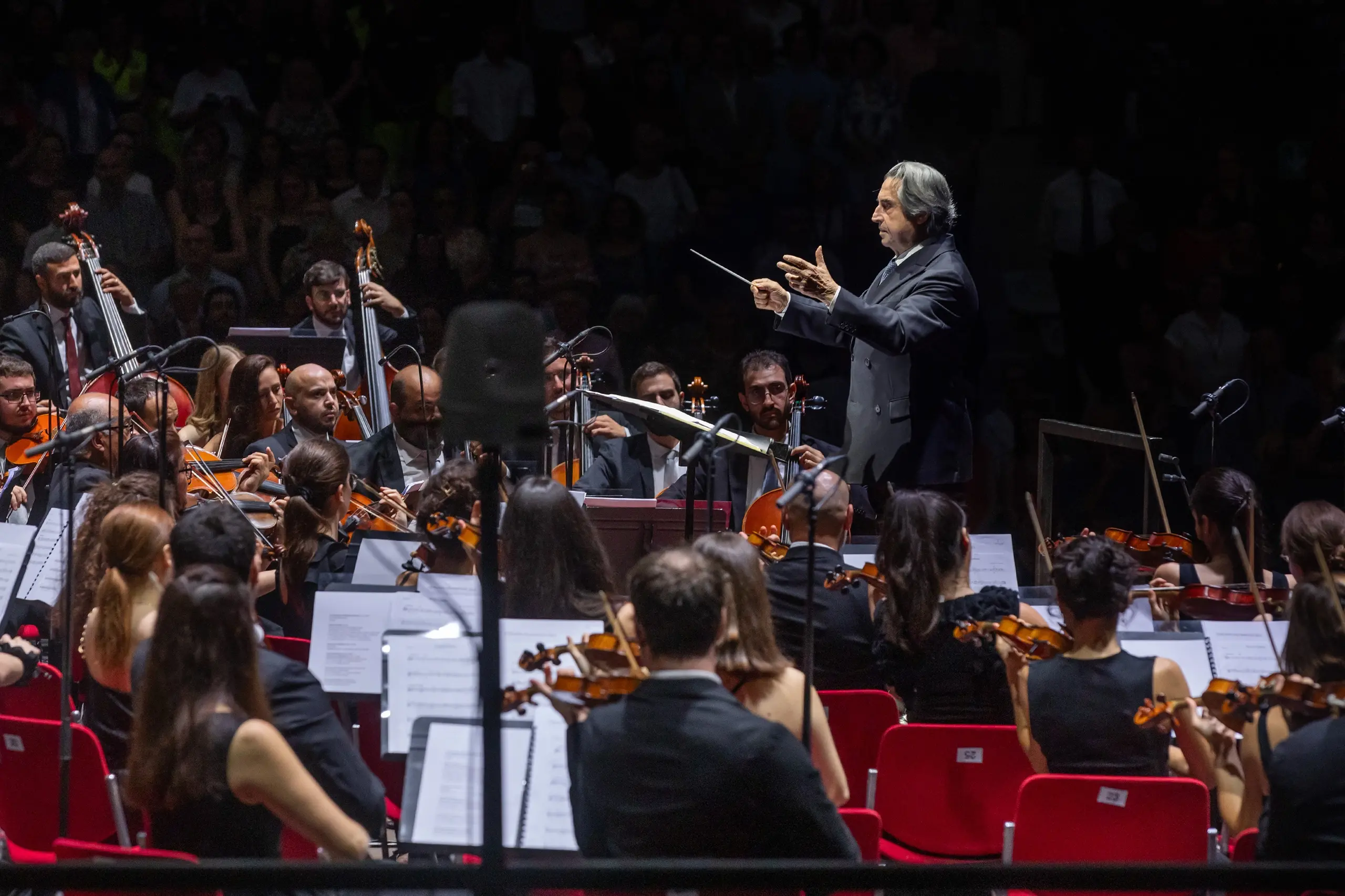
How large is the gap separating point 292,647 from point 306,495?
0.75 metres

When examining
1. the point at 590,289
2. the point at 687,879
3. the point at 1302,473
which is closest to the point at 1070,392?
the point at 1302,473

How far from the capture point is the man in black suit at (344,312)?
691cm

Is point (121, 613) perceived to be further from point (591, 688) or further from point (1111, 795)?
point (1111, 795)

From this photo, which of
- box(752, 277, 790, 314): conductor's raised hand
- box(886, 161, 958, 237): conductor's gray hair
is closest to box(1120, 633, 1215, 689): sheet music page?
box(752, 277, 790, 314): conductor's raised hand

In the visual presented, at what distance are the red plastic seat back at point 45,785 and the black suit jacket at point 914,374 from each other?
7.48 ft

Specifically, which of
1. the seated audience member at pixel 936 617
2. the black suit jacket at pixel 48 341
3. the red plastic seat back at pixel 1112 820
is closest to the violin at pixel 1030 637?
the seated audience member at pixel 936 617

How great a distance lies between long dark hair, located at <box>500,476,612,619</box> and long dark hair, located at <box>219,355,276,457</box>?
2668 millimetres

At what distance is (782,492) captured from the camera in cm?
517

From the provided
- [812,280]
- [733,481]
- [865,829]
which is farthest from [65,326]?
[865,829]

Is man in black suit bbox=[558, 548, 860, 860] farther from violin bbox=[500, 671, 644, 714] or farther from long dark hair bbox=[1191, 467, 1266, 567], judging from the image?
long dark hair bbox=[1191, 467, 1266, 567]

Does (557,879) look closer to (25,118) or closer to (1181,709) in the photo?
(1181,709)

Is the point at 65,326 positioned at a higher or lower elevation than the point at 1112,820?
higher

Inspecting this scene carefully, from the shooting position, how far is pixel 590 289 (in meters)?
7.83

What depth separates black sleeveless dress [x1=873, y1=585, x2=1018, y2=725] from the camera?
355 centimetres
